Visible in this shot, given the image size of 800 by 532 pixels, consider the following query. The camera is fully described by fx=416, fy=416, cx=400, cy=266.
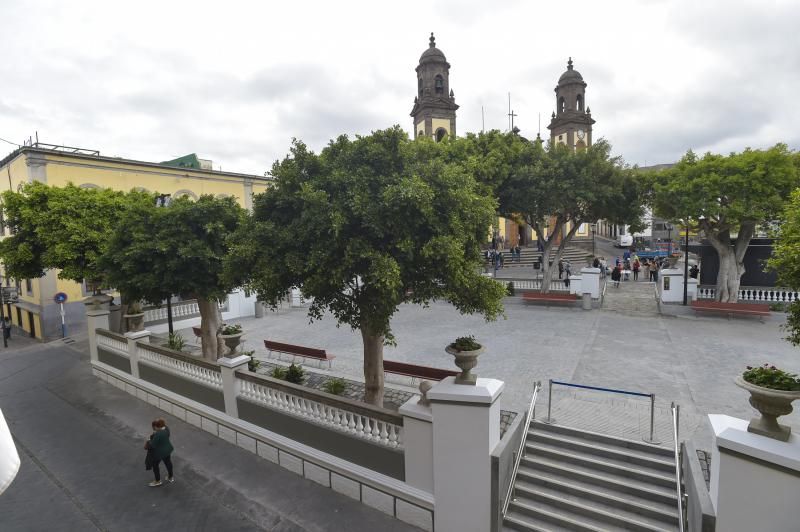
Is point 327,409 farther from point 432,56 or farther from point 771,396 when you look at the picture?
point 432,56

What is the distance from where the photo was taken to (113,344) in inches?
508

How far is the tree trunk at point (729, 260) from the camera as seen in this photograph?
17.5 m

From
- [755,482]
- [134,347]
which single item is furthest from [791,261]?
[134,347]

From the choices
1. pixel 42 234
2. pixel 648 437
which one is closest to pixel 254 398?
pixel 648 437

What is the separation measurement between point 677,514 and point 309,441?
5.86m

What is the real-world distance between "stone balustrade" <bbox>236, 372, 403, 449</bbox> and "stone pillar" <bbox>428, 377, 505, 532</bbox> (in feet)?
2.80

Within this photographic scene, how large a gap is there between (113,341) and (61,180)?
581 inches

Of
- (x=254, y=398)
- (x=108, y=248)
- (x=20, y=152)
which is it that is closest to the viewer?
(x=254, y=398)

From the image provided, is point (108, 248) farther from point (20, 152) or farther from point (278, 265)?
point (20, 152)

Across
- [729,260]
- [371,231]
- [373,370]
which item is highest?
[371,231]

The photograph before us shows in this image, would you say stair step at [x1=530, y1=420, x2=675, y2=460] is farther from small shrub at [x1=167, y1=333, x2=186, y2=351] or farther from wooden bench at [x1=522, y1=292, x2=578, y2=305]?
wooden bench at [x1=522, y1=292, x2=578, y2=305]

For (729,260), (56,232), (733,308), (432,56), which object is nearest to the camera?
(56,232)

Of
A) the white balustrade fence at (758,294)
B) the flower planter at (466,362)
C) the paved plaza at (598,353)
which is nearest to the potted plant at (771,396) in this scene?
the paved plaza at (598,353)

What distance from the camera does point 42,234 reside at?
572 inches
